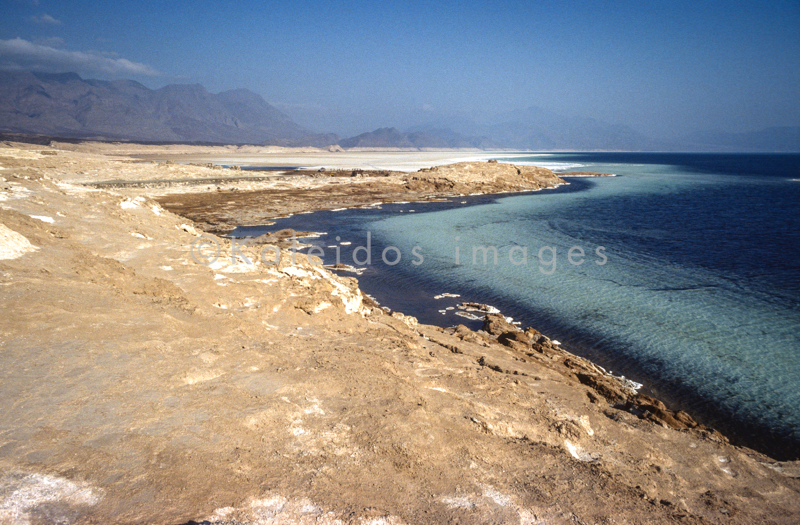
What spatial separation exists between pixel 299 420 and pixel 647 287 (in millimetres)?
12336

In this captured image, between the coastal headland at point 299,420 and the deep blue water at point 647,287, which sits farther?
the deep blue water at point 647,287

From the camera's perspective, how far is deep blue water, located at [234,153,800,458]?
27.2ft

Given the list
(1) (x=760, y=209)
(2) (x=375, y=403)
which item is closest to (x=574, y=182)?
(1) (x=760, y=209)

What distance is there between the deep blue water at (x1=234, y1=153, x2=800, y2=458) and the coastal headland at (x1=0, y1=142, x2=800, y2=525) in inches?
59.2

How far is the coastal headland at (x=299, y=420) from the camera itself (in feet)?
11.4

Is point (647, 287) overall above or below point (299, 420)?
below

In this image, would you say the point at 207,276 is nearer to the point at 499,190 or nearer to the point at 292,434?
the point at 292,434

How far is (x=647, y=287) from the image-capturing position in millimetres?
13469

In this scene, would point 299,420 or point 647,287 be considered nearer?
point 299,420

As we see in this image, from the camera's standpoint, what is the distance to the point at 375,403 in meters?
4.98

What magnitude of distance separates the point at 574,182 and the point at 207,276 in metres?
49.1

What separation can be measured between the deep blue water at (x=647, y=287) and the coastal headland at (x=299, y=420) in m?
1.50

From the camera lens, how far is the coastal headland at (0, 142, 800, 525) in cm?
349

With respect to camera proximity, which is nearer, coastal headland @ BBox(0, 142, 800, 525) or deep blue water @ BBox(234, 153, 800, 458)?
coastal headland @ BBox(0, 142, 800, 525)
